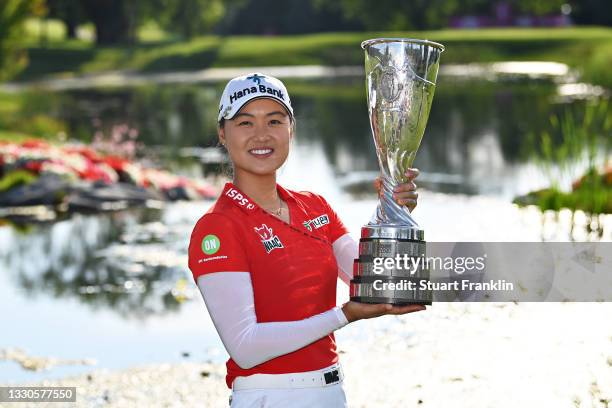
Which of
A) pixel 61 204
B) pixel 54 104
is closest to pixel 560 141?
pixel 61 204

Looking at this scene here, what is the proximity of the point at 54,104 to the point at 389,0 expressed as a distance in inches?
1697

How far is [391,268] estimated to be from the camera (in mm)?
3711

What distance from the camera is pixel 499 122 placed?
28891 millimetres

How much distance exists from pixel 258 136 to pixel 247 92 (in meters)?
0.16

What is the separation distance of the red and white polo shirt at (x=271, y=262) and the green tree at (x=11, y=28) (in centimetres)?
2588

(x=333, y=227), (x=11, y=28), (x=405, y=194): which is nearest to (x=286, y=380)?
(x=333, y=227)

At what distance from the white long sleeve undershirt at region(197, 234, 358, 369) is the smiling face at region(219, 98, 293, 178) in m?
0.41

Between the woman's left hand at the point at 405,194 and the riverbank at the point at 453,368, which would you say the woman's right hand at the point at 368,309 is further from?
the riverbank at the point at 453,368

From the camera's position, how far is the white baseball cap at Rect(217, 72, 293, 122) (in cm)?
387

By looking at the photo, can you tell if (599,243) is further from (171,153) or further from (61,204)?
(171,153)

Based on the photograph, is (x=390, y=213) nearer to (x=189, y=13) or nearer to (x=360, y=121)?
(x=360, y=121)

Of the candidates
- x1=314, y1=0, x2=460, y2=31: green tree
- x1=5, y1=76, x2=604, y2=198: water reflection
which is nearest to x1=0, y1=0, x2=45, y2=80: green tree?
x1=5, y1=76, x2=604, y2=198: water reflection

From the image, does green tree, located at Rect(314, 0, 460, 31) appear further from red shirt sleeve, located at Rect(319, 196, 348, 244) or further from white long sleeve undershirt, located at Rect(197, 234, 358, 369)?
white long sleeve undershirt, located at Rect(197, 234, 358, 369)

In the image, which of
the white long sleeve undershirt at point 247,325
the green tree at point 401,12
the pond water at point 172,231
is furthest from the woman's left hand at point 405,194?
the green tree at point 401,12
